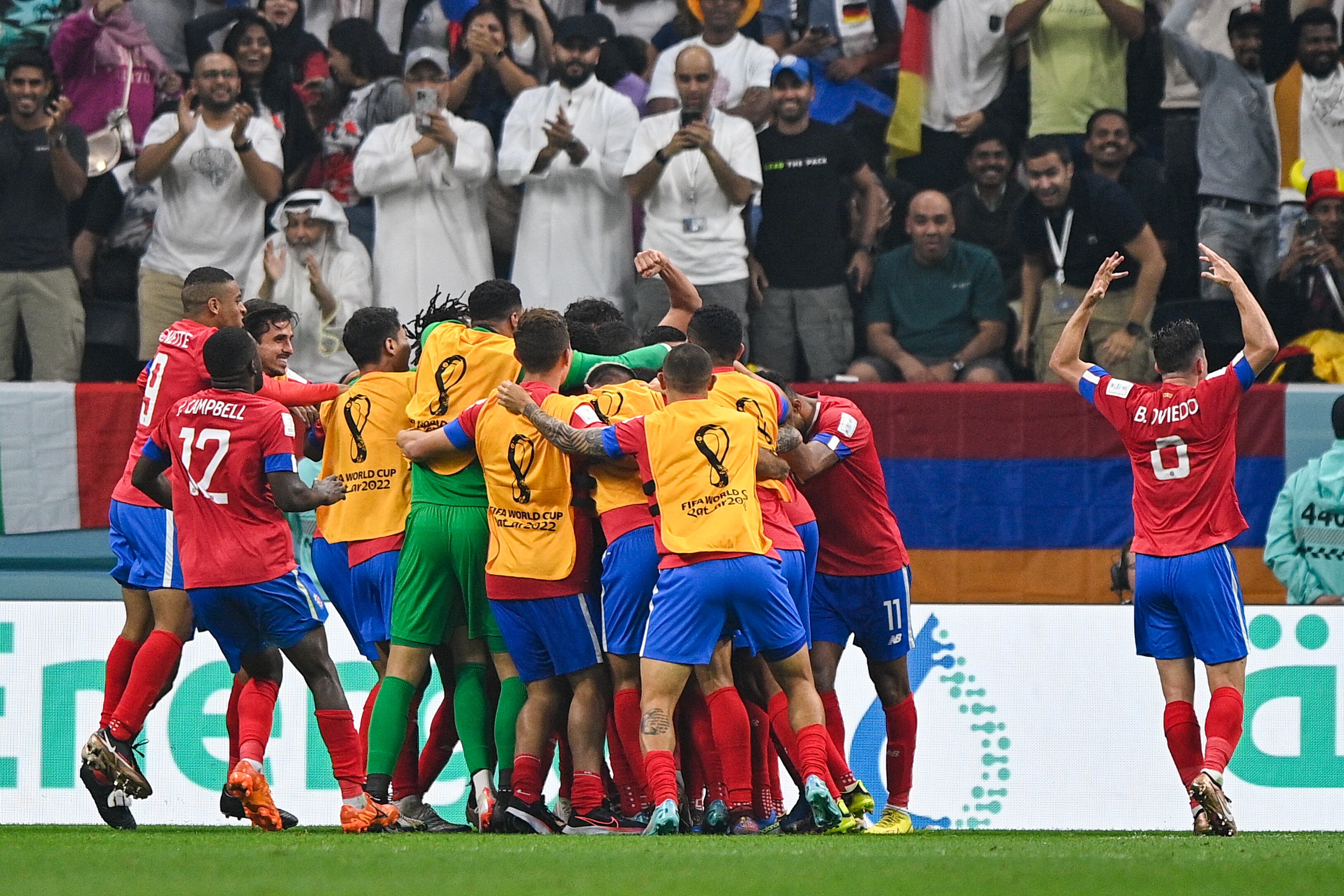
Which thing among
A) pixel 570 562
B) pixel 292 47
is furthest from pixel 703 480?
pixel 292 47

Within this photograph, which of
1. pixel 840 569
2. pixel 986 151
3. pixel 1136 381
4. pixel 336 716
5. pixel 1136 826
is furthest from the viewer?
pixel 986 151

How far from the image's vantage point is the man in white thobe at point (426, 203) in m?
12.5

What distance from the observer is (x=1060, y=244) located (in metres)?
12.2

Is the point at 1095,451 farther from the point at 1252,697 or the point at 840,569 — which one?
the point at 840,569

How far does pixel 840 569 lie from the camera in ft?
27.4

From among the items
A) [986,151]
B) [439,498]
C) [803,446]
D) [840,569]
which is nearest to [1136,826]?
[840,569]

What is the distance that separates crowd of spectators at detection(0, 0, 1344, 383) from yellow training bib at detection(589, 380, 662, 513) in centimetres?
448

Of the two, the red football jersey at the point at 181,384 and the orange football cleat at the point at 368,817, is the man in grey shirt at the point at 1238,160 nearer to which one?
the red football jersey at the point at 181,384

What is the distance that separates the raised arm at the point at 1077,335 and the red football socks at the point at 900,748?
5.71 feet

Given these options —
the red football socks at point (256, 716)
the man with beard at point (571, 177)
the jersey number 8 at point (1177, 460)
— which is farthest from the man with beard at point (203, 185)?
the jersey number 8 at point (1177, 460)

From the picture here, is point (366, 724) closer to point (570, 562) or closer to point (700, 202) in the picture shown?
point (570, 562)

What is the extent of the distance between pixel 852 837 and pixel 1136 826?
9.72 feet

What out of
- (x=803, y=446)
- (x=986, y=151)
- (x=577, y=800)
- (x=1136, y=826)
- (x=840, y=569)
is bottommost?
(x=1136, y=826)

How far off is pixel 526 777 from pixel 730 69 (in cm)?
665
